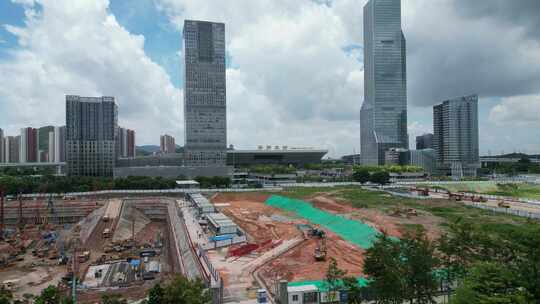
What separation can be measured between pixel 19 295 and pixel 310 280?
92.8 feet

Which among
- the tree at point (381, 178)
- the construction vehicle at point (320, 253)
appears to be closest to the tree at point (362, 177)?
the tree at point (381, 178)

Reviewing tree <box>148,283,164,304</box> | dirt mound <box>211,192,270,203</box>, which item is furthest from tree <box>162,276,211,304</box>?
dirt mound <box>211,192,270,203</box>

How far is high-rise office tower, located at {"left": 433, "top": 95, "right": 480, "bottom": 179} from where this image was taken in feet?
557

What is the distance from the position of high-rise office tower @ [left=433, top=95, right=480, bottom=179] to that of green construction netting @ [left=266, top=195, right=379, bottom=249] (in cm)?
12364

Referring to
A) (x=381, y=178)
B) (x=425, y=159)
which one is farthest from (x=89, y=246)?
(x=425, y=159)

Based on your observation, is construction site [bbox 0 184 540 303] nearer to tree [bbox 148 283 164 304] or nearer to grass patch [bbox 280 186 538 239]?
grass patch [bbox 280 186 538 239]

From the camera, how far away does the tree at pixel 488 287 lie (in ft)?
49.1

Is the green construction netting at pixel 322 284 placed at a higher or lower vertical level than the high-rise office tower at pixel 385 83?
lower

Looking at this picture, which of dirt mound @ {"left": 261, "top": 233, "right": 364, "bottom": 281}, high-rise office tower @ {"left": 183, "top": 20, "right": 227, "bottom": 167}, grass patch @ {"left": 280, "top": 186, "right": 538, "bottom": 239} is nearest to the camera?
dirt mound @ {"left": 261, "top": 233, "right": 364, "bottom": 281}

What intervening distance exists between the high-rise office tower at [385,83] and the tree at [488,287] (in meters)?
165

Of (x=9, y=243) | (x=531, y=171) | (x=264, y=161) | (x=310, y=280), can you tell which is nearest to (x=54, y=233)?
(x=9, y=243)

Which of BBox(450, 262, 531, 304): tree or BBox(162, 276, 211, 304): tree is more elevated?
BBox(450, 262, 531, 304): tree

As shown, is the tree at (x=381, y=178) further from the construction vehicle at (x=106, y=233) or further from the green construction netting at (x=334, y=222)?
the construction vehicle at (x=106, y=233)

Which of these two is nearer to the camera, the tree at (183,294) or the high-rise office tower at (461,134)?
the tree at (183,294)
